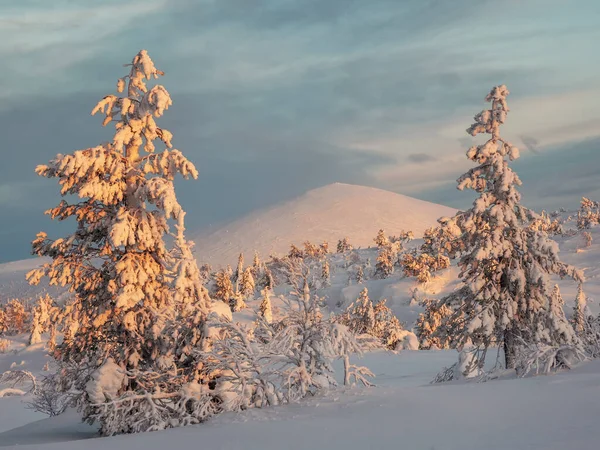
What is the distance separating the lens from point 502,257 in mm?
20484

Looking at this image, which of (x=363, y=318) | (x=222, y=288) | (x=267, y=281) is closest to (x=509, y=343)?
(x=363, y=318)

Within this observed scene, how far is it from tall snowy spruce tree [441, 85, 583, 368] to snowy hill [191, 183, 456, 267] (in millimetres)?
111948

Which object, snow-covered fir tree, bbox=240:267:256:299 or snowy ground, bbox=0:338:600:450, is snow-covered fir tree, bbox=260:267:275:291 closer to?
snow-covered fir tree, bbox=240:267:256:299

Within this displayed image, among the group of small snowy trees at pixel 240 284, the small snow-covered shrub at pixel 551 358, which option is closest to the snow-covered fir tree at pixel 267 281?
the group of small snowy trees at pixel 240 284

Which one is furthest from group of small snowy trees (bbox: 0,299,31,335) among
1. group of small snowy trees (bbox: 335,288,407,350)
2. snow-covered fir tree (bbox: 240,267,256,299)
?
group of small snowy trees (bbox: 335,288,407,350)

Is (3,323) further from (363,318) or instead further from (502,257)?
(502,257)

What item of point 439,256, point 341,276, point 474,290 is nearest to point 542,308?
point 474,290

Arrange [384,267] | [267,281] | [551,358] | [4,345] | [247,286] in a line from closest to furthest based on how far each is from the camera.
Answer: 1. [551,358]
2. [4,345]
3. [247,286]
4. [384,267]
5. [267,281]

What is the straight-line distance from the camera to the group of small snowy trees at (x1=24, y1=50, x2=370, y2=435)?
13805mm

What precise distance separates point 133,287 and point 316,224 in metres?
153

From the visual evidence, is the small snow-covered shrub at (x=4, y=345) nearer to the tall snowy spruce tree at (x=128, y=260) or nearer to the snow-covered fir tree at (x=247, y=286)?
the snow-covered fir tree at (x=247, y=286)

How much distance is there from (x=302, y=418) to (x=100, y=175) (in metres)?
8.62

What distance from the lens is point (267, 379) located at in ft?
40.9

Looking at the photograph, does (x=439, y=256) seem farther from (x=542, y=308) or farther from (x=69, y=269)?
(x=69, y=269)
